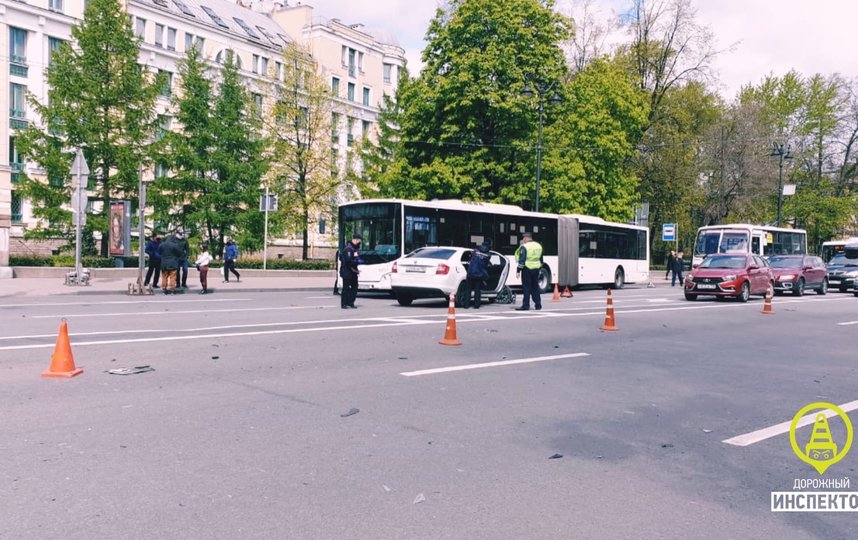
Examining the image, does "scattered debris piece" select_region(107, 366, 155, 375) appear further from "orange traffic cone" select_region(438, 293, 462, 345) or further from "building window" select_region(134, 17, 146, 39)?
"building window" select_region(134, 17, 146, 39)

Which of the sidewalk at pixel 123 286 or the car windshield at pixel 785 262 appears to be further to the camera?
the car windshield at pixel 785 262

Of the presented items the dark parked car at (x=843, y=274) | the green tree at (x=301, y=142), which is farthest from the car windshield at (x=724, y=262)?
the green tree at (x=301, y=142)

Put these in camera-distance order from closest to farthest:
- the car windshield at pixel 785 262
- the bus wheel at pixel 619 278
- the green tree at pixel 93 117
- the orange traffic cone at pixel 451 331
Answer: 1. the orange traffic cone at pixel 451 331
2. the car windshield at pixel 785 262
3. the green tree at pixel 93 117
4. the bus wheel at pixel 619 278

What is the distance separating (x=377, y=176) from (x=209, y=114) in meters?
10.2

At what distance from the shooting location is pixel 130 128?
32.8 m

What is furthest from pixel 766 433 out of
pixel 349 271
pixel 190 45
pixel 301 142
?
pixel 190 45

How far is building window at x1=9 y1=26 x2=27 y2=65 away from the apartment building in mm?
58

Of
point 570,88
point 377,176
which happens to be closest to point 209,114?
point 377,176

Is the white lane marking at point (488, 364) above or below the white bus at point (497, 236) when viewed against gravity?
below

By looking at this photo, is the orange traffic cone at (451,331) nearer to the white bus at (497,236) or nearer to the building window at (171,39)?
the white bus at (497,236)

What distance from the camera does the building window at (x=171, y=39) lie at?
56.6 m

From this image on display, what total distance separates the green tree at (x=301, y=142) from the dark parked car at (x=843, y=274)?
88.7 ft

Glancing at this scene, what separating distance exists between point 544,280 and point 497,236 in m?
3.27

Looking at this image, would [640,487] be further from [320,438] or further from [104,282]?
[104,282]
